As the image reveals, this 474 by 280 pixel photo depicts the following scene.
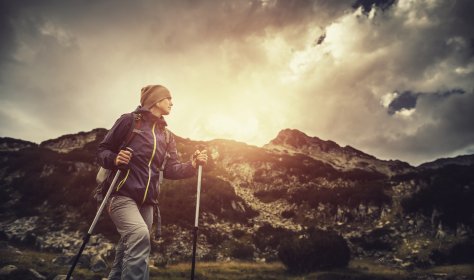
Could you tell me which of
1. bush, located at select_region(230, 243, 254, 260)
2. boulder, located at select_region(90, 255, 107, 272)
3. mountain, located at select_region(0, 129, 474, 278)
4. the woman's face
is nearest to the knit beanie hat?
the woman's face

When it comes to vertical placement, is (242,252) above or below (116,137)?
below

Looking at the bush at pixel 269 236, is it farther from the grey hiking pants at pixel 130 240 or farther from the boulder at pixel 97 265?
the grey hiking pants at pixel 130 240

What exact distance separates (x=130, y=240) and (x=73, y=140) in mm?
47950

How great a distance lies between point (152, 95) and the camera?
420 cm

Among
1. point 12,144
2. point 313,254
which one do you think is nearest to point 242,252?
point 313,254

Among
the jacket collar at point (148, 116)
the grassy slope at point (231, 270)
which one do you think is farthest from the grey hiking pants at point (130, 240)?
the grassy slope at point (231, 270)

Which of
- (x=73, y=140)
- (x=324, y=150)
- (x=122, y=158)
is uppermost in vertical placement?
(x=324, y=150)

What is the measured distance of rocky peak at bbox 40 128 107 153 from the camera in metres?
43.7

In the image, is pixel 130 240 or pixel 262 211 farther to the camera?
pixel 262 211

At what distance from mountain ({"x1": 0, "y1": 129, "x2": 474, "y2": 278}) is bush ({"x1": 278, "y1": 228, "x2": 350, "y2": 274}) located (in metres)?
3.18

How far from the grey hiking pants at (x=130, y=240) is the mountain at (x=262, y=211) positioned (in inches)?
407

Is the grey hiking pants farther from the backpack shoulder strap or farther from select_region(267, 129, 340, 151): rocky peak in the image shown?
select_region(267, 129, 340, 151): rocky peak

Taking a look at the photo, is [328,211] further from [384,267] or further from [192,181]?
[192,181]

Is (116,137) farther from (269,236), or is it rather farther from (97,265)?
(269,236)
